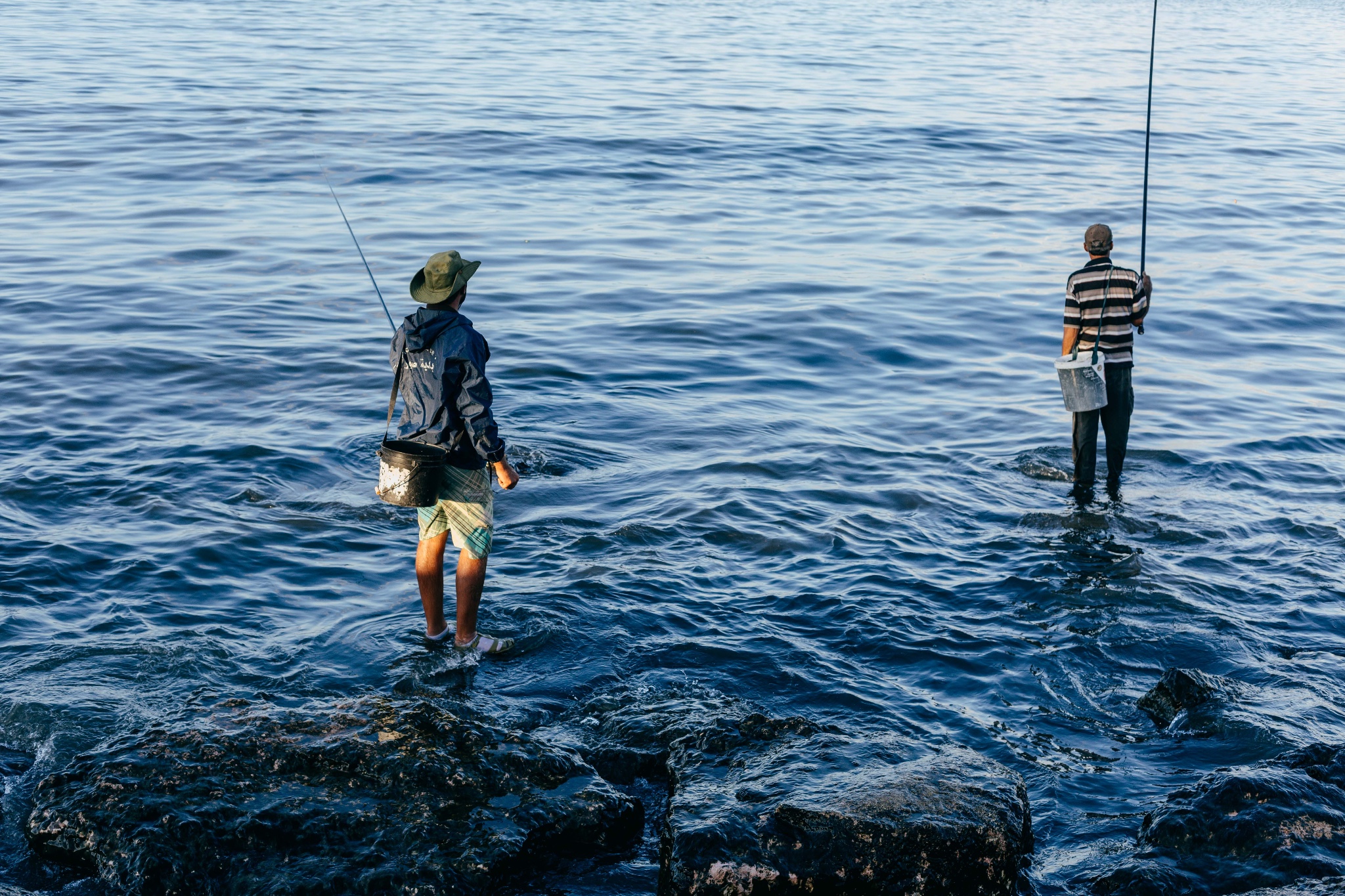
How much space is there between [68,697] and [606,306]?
9003 millimetres

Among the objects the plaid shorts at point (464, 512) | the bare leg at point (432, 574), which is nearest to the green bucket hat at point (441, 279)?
the plaid shorts at point (464, 512)

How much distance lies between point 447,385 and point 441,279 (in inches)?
19.5

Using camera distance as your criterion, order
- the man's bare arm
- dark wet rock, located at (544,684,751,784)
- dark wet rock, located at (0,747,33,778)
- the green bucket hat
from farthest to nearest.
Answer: the man's bare arm < the green bucket hat < dark wet rock, located at (544,684,751,784) < dark wet rock, located at (0,747,33,778)

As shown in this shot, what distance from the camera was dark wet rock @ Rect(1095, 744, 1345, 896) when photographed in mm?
4906

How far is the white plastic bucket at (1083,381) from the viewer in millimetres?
9008

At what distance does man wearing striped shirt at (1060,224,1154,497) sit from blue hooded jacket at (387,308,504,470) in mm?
4508

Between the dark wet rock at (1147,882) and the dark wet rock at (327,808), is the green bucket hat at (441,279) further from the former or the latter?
the dark wet rock at (1147,882)

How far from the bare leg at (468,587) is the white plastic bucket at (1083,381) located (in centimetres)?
445

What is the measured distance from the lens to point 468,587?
667cm

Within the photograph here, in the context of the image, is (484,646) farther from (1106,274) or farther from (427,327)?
(1106,274)

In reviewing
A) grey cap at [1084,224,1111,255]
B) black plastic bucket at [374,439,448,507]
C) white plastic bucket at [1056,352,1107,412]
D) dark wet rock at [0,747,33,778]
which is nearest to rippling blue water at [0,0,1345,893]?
dark wet rock at [0,747,33,778]

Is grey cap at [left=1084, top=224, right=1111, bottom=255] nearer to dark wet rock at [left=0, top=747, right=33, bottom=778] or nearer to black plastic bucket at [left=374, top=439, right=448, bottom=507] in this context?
black plastic bucket at [left=374, top=439, right=448, bottom=507]

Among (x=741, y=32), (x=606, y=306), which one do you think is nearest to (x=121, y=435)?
(x=606, y=306)

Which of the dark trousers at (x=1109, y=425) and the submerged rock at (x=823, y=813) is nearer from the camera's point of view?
the submerged rock at (x=823, y=813)
